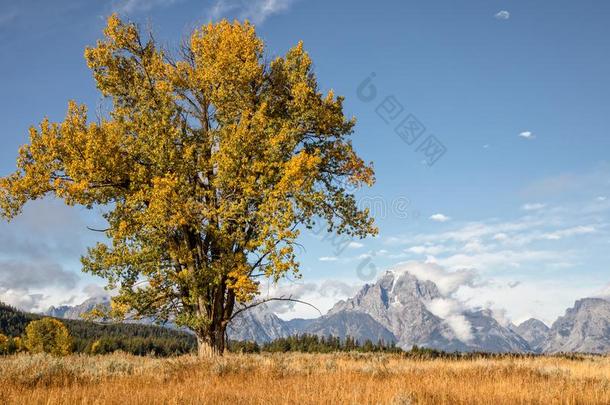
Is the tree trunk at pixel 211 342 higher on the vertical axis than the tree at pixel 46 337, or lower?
higher

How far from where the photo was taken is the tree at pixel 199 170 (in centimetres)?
2108

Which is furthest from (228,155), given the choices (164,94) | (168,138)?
(164,94)

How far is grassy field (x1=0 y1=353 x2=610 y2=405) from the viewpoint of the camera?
9531 millimetres

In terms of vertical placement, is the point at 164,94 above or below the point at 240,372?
above

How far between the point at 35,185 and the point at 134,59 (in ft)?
28.4

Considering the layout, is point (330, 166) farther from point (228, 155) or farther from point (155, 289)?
point (155, 289)

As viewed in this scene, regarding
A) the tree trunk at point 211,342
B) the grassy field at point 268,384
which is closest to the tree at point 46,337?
the tree trunk at point 211,342

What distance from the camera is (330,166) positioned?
2614 centimetres

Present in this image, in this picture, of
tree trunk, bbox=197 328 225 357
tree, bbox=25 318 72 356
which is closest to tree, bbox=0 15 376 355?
tree trunk, bbox=197 328 225 357

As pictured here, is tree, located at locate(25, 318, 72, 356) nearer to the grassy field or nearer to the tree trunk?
the tree trunk

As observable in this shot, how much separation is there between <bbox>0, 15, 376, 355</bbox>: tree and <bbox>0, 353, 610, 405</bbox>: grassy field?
238 inches

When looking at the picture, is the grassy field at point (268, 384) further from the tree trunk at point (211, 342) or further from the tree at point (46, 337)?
the tree at point (46, 337)

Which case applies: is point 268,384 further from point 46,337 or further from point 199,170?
point 46,337

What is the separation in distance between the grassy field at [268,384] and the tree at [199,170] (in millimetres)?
6051
